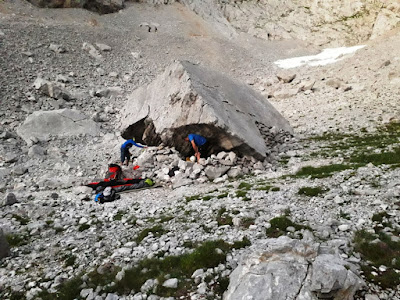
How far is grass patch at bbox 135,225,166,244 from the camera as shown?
30.4ft

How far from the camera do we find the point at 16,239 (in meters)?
9.61

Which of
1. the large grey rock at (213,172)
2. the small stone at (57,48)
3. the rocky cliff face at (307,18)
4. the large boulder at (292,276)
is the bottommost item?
the small stone at (57,48)

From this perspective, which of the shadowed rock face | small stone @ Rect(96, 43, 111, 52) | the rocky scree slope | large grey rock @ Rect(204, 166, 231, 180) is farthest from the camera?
the shadowed rock face

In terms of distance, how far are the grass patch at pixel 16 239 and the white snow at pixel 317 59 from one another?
5574cm

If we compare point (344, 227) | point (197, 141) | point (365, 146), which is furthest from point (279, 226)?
point (365, 146)

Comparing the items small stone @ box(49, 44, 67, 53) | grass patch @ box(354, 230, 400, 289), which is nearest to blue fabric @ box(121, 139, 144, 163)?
grass patch @ box(354, 230, 400, 289)

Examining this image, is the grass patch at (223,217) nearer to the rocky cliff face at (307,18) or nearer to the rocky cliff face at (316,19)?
the rocky cliff face at (307,18)

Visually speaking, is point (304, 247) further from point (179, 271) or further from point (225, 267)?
point (179, 271)

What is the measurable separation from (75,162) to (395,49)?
48417mm

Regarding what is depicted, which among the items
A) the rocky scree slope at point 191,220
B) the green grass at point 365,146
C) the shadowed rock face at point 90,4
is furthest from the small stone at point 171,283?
the shadowed rock face at point 90,4

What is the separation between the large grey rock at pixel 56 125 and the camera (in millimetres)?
24016

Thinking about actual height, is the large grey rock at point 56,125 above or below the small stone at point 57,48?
below

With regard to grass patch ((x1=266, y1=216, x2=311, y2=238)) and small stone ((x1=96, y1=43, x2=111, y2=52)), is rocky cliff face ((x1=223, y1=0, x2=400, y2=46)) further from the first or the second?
grass patch ((x1=266, y1=216, x2=311, y2=238))

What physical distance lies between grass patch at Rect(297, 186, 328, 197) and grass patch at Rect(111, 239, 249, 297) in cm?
456
